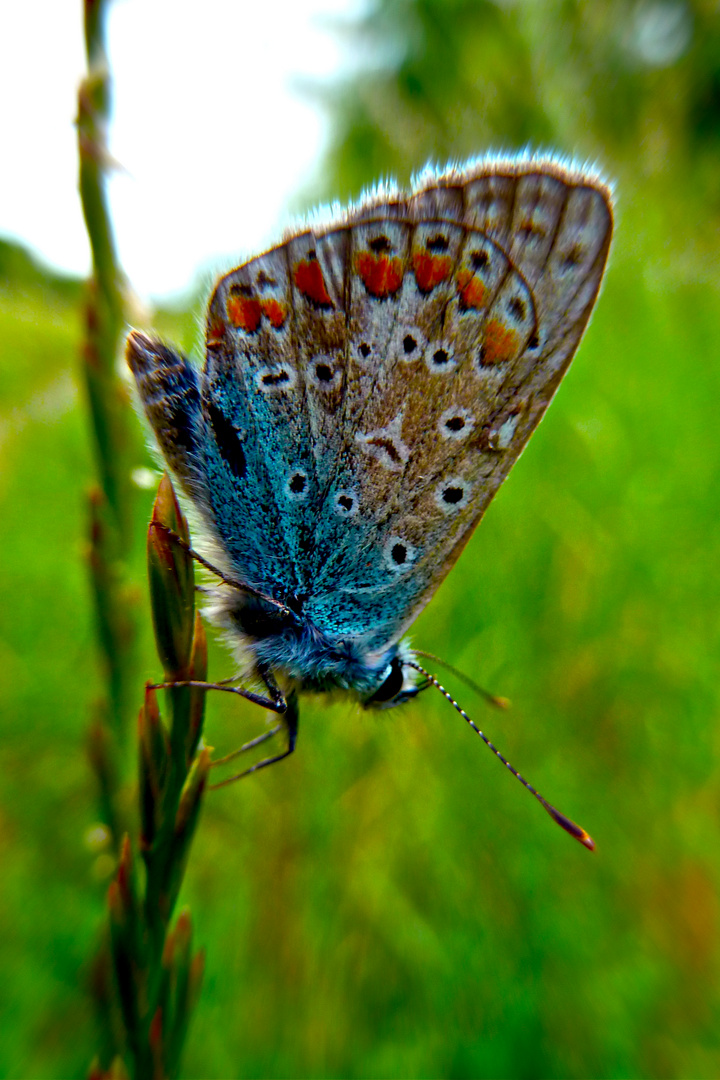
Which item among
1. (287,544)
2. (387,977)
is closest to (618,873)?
(387,977)

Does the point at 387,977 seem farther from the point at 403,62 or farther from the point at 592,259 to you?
the point at 403,62

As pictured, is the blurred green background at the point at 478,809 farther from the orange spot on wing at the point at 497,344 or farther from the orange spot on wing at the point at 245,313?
the orange spot on wing at the point at 497,344

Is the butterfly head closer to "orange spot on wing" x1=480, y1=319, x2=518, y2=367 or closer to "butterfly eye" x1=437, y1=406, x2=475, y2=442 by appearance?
"butterfly eye" x1=437, y1=406, x2=475, y2=442

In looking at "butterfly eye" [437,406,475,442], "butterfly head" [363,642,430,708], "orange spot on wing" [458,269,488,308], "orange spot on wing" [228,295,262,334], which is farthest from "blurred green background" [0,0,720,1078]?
"butterfly eye" [437,406,475,442]

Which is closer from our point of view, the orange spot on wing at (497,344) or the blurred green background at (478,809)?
the orange spot on wing at (497,344)

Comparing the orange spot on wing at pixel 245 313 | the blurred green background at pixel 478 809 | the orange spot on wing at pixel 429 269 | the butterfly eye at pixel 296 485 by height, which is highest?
the orange spot on wing at pixel 245 313

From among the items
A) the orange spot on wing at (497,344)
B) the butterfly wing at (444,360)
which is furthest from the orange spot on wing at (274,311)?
the orange spot on wing at (497,344)
